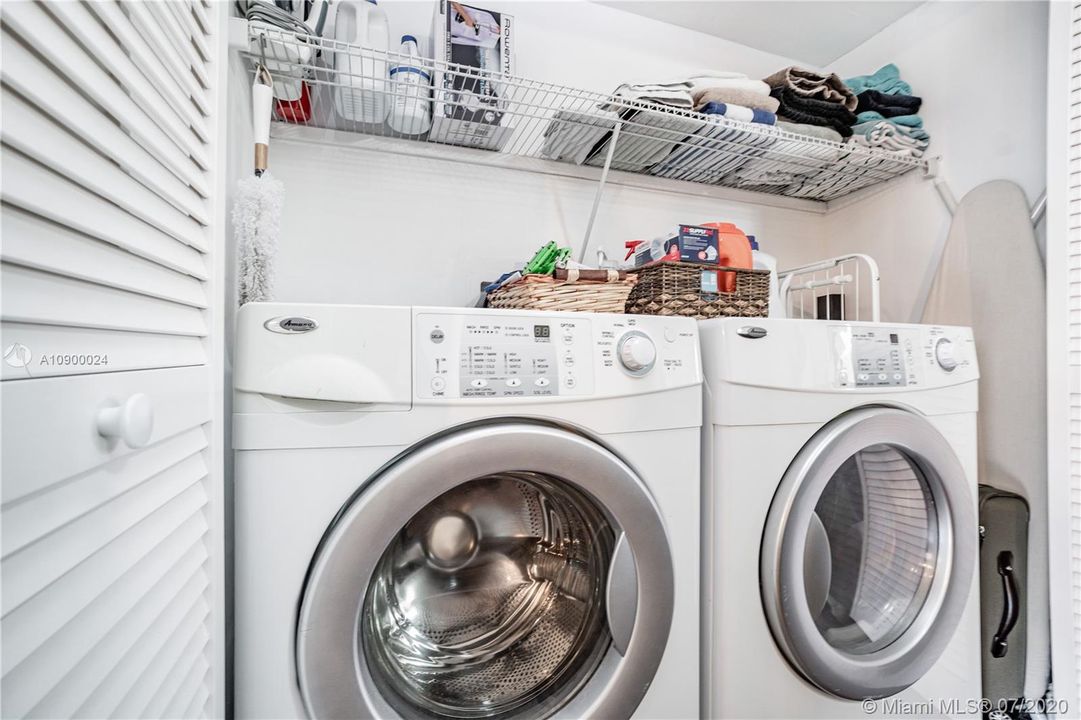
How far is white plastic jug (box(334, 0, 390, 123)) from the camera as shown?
3.37 feet

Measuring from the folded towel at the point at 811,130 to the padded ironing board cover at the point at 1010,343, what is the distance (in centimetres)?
42

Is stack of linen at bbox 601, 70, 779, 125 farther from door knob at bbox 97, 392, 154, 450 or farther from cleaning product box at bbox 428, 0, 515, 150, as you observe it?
door knob at bbox 97, 392, 154, 450

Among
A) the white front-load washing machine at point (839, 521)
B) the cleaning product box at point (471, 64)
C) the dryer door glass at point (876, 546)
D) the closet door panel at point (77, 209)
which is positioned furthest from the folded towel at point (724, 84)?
the closet door panel at point (77, 209)

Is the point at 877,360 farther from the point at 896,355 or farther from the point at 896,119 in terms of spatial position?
the point at 896,119

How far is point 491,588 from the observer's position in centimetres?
89

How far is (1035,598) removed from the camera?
1.12 metres

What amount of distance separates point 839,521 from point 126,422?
121 centimetres

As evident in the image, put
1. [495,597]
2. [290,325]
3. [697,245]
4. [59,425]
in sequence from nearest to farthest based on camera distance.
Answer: [59,425], [290,325], [495,597], [697,245]

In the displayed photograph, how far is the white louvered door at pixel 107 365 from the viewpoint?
1.00 feet

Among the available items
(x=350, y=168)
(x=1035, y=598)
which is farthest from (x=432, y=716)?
(x=1035, y=598)

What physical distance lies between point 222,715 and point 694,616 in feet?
2.41

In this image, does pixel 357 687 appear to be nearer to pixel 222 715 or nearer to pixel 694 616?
pixel 222 715

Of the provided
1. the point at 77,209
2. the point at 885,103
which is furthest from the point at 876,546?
the point at 77,209

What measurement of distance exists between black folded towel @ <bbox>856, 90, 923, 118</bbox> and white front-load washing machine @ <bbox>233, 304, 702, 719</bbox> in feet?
4.00
